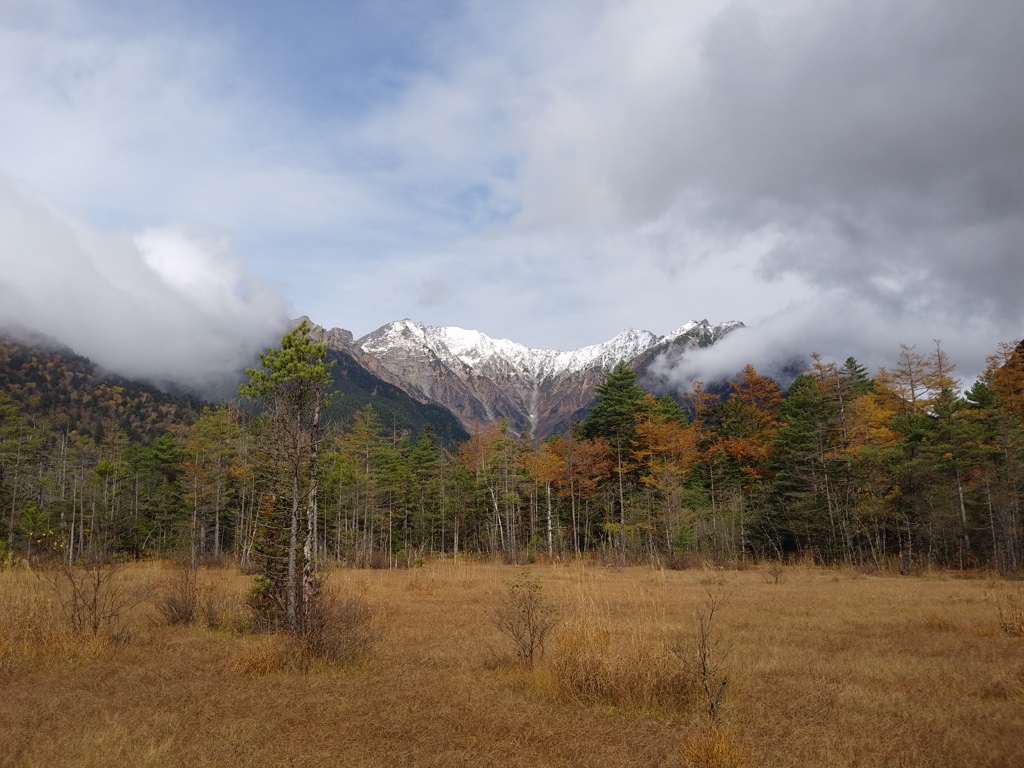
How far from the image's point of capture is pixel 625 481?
4300 cm

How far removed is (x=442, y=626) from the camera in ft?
39.8

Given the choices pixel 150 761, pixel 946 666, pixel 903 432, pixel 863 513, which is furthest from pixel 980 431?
pixel 150 761

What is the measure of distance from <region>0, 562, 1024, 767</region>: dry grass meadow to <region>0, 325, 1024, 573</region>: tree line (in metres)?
2.31

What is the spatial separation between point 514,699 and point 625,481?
37261mm

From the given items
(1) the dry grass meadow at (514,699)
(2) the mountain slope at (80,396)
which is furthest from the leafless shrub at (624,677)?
(2) the mountain slope at (80,396)

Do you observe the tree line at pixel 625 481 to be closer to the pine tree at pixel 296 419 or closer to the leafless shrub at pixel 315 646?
the pine tree at pixel 296 419

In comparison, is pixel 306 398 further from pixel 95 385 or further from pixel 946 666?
pixel 95 385

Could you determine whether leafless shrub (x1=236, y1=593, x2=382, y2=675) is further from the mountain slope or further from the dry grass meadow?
the mountain slope

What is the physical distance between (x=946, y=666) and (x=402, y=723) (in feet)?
23.8

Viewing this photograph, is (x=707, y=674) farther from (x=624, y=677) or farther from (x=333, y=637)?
(x=333, y=637)

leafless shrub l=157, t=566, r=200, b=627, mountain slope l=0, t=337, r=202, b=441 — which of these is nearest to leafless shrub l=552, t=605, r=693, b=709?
leafless shrub l=157, t=566, r=200, b=627

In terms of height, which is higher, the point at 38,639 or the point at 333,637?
the point at 38,639

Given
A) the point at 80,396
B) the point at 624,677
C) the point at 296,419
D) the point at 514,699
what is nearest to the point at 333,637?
the point at 514,699

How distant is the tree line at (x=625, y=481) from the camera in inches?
801
